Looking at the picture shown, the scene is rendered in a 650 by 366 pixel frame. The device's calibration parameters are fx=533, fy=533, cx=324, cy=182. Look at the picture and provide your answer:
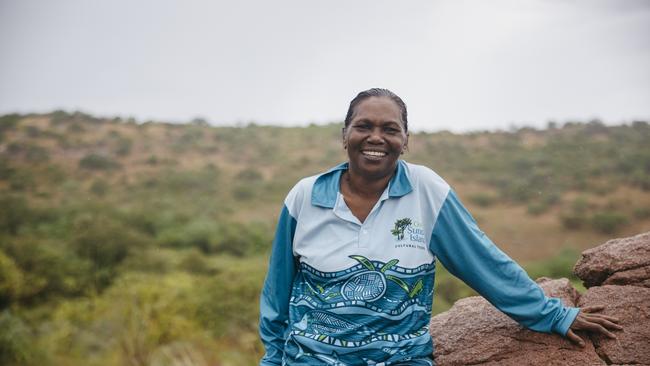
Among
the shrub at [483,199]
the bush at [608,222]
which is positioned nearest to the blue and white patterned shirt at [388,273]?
the bush at [608,222]

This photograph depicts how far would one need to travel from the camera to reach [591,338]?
2.48 meters

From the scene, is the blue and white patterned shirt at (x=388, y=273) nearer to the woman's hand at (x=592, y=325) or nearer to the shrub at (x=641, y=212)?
the woman's hand at (x=592, y=325)

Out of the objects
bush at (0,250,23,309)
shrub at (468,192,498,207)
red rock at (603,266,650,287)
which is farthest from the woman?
shrub at (468,192,498,207)

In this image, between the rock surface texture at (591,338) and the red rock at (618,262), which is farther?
the red rock at (618,262)

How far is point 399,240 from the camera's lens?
7.57ft

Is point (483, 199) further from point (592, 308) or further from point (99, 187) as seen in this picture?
point (592, 308)

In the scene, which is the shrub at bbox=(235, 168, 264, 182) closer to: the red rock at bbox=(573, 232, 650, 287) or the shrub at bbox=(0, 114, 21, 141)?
the shrub at bbox=(0, 114, 21, 141)

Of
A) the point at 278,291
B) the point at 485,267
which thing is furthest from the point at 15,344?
the point at 485,267

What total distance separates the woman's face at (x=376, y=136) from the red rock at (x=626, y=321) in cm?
126

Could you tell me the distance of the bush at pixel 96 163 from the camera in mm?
26000

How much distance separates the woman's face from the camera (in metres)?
2.37

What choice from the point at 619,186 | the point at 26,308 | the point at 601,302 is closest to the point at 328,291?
the point at 601,302

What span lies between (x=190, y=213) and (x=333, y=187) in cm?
1705

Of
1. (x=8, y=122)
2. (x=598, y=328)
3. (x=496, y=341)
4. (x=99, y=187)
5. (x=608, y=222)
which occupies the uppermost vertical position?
(x=8, y=122)
